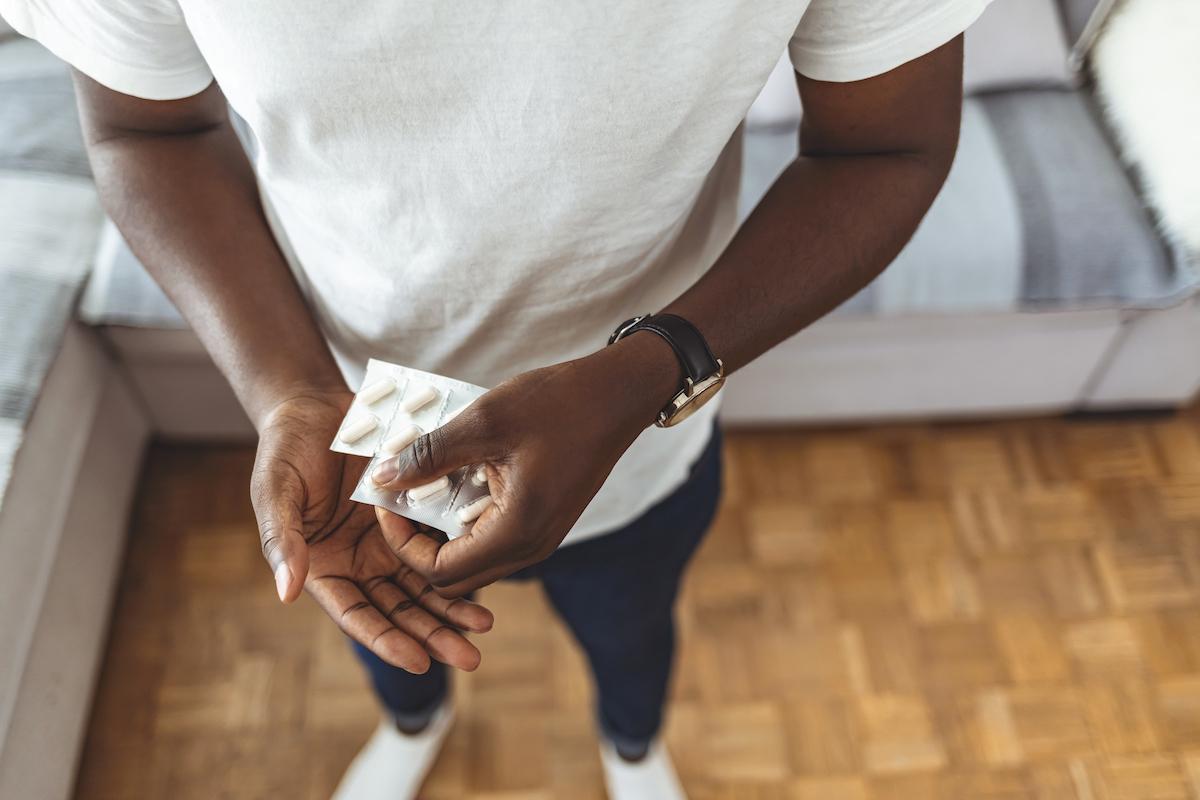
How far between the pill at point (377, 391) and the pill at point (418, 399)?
2 centimetres

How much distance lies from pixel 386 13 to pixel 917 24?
30 cm

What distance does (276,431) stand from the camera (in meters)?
0.60

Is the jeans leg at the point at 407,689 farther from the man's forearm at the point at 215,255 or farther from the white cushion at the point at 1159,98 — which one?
the white cushion at the point at 1159,98

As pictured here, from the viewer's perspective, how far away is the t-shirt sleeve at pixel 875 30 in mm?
483

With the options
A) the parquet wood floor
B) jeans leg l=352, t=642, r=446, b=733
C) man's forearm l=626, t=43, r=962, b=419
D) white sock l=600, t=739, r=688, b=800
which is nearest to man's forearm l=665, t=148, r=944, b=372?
man's forearm l=626, t=43, r=962, b=419

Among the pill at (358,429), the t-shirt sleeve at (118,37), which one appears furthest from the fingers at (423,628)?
the t-shirt sleeve at (118,37)

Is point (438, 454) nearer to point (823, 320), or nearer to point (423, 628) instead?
point (423, 628)

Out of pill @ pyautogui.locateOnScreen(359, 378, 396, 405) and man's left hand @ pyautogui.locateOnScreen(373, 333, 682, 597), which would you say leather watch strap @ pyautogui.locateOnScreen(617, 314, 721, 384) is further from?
pill @ pyautogui.locateOnScreen(359, 378, 396, 405)

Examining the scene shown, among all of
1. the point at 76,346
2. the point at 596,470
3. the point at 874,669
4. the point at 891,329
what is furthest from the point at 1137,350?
the point at 76,346

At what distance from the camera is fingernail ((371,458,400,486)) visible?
0.53 meters

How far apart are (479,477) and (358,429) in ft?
0.32

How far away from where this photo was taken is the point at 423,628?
580 mm

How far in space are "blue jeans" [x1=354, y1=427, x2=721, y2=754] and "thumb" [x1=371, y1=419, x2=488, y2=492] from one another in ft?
1.00

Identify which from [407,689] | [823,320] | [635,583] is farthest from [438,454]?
[823,320]
